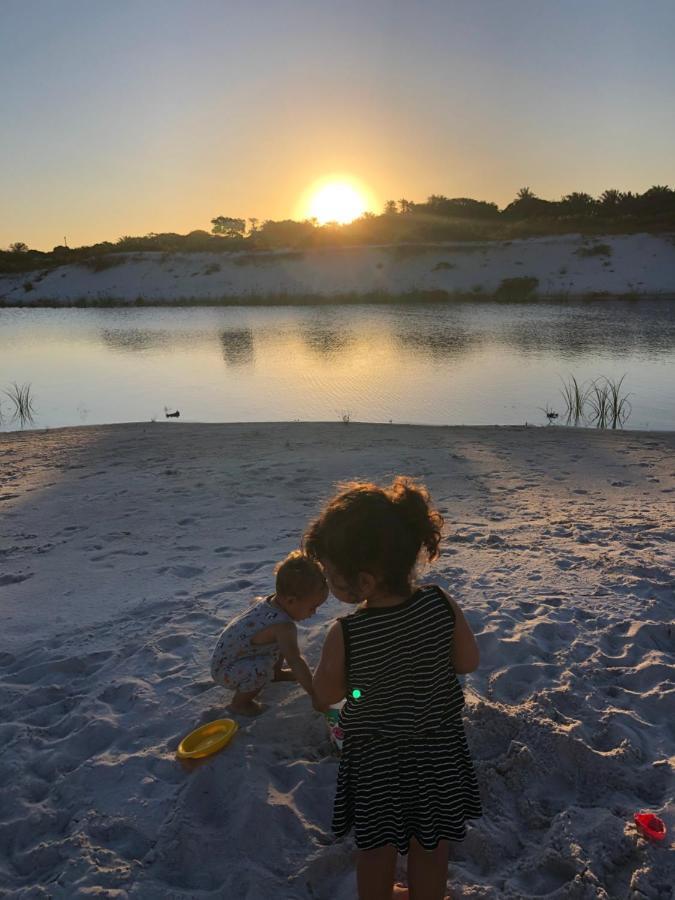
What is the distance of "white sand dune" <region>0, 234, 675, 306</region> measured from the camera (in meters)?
36.1

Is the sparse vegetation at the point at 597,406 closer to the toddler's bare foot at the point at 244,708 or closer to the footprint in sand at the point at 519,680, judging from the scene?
the footprint in sand at the point at 519,680

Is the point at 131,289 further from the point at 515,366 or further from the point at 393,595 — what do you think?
the point at 393,595

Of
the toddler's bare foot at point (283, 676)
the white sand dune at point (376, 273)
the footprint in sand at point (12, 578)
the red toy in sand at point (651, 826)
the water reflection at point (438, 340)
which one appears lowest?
the red toy in sand at point (651, 826)

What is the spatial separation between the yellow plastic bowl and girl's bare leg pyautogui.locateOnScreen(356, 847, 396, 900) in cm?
92

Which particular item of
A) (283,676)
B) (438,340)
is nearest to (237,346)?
(438,340)

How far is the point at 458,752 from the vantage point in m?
2.16

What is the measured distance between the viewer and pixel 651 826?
244cm

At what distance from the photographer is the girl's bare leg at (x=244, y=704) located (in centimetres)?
321

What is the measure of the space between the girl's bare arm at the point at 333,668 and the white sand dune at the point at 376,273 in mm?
34380

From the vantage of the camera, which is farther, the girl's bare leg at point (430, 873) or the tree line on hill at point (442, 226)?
the tree line on hill at point (442, 226)

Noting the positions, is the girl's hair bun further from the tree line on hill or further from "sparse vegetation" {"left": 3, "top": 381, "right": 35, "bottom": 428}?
the tree line on hill

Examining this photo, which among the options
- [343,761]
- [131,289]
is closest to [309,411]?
[343,761]

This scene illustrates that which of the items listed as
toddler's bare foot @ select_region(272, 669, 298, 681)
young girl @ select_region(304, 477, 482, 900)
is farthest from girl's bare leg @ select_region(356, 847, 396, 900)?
toddler's bare foot @ select_region(272, 669, 298, 681)

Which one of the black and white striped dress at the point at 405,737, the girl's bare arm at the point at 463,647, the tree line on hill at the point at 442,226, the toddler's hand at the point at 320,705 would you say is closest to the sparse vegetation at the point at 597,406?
the toddler's hand at the point at 320,705
